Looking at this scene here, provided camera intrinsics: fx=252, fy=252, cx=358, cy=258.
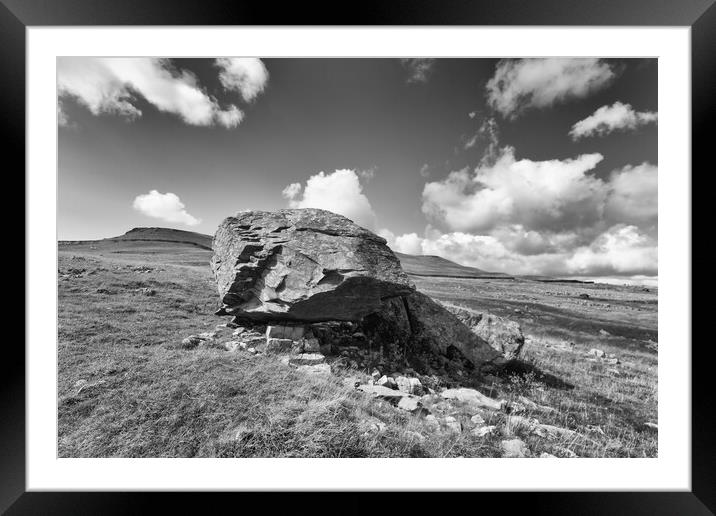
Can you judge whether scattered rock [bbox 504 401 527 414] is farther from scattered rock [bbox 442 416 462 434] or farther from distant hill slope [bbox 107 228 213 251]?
distant hill slope [bbox 107 228 213 251]

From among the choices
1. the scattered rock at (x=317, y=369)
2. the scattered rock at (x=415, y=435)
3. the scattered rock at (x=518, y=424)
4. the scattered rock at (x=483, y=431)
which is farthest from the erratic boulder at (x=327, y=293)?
the scattered rock at (x=415, y=435)

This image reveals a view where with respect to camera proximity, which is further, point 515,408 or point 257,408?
point 515,408

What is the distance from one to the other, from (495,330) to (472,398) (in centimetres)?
355

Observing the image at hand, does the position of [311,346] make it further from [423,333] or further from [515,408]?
[515,408]

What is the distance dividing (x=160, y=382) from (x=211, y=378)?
35.6 inches

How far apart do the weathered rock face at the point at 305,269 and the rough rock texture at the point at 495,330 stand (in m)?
3.29

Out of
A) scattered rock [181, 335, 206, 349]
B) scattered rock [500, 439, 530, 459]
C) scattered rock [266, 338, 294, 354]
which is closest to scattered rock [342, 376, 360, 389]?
scattered rock [266, 338, 294, 354]

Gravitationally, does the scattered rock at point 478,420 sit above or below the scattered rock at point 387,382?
below

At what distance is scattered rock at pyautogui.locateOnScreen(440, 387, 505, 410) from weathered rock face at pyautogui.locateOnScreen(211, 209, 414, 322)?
273 cm

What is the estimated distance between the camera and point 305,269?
23.3 feet

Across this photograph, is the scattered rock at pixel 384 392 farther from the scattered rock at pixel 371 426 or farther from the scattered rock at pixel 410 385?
the scattered rock at pixel 371 426

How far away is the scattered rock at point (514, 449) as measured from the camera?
438 cm

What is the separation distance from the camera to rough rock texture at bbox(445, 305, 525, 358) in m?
8.49
